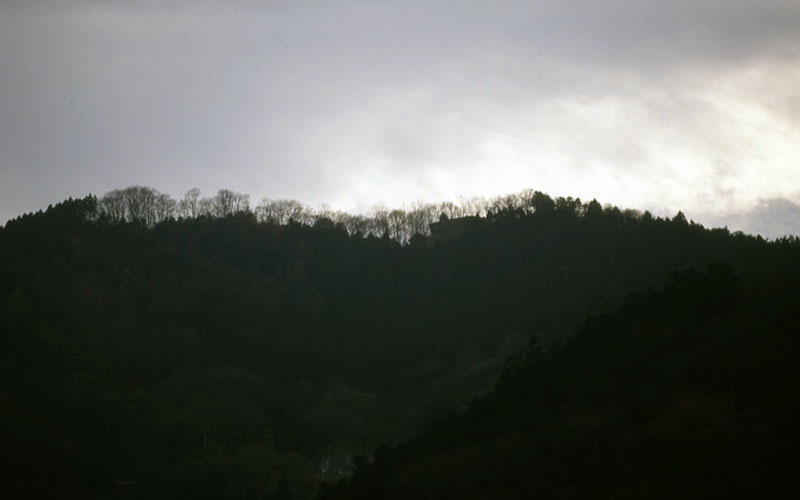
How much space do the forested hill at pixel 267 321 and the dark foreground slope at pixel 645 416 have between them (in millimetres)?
15746

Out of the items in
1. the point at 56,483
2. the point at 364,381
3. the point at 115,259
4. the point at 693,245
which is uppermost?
the point at 115,259

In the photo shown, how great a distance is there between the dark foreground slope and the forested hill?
15746 millimetres

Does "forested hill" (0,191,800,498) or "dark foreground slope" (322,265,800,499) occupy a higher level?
"forested hill" (0,191,800,498)

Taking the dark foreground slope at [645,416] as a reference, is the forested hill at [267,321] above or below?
above

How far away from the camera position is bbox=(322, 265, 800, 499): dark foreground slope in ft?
125

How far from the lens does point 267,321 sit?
11238cm

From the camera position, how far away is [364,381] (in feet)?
344

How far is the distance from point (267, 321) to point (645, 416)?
2873 inches

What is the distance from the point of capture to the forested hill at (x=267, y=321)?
84.1m

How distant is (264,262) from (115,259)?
62.3ft

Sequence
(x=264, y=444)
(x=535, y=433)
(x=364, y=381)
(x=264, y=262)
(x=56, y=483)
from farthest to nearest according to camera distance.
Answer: (x=264, y=262) < (x=364, y=381) < (x=264, y=444) < (x=56, y=483) < (x=535, y=433)

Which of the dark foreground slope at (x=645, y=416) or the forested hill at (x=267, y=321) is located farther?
the forested hill at (x=267, y=321)

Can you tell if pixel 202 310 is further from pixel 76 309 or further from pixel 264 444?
pixel 264 444

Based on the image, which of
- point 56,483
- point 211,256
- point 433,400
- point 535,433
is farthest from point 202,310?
point 535,433
